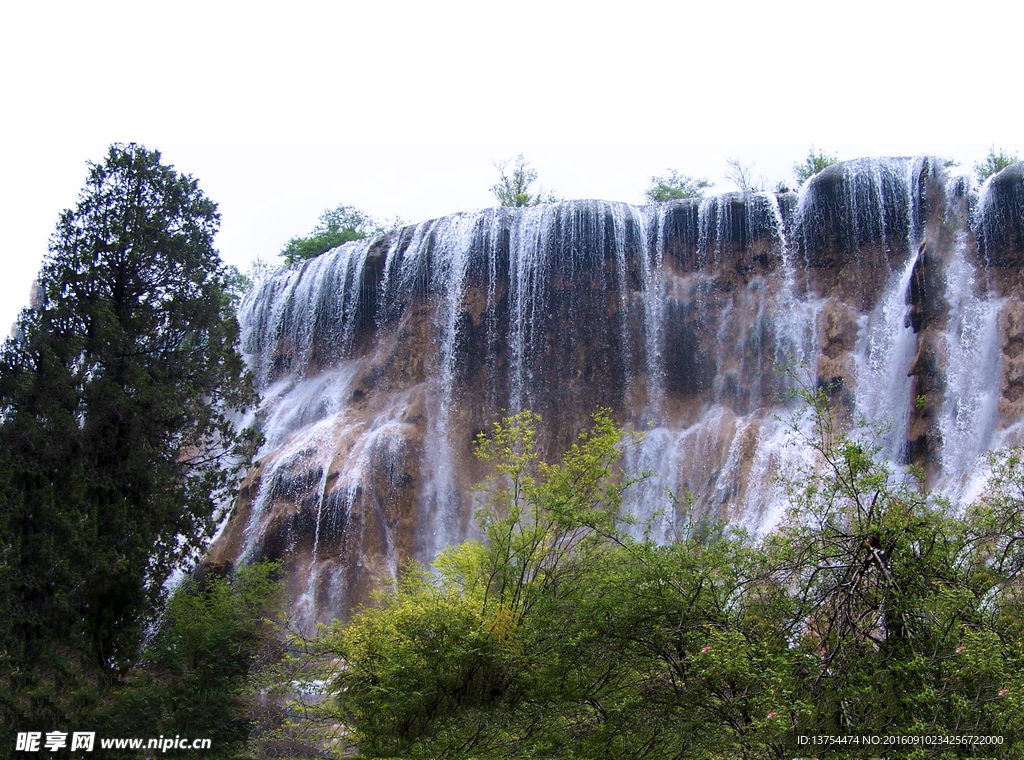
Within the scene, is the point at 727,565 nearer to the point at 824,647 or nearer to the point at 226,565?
the point at 824,647

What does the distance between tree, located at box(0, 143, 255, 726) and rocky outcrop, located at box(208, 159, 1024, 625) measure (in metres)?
5.24

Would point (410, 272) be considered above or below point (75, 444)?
above

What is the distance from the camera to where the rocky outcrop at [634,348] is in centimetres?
2203

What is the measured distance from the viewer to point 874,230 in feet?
81.0

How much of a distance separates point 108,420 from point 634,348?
A: 14.7 m

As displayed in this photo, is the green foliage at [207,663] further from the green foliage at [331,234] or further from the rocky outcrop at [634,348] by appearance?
the green foliage at [331,234]

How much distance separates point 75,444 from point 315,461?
29.9ft

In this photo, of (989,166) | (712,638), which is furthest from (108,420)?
(989,166)

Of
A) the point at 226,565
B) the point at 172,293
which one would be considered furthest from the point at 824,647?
the point at 226,565

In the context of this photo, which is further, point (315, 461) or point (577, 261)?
point (577, 261)

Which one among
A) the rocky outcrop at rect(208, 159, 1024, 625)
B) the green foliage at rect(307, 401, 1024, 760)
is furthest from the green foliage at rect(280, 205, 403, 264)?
the green foliage at rect(307, 401, 1024, 760)

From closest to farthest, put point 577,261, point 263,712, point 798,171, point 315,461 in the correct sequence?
point 263,712 < point 315,461 < point 577,261 < point 798,171

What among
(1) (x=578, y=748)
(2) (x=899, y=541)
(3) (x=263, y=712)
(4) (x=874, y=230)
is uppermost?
(4) (x=874, y=230)

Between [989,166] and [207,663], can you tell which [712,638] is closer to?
[207,663]
